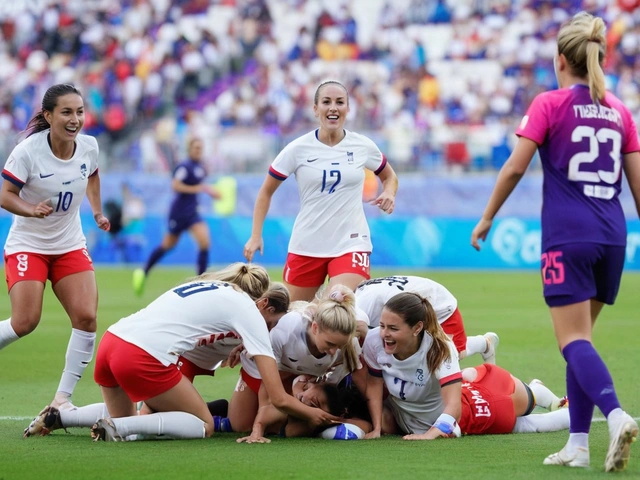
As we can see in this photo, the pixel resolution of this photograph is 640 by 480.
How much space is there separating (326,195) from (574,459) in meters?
3.80

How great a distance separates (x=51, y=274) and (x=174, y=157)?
664 inches

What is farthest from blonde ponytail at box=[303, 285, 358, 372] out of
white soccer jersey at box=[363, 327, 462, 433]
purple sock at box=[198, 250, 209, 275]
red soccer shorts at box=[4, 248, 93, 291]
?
purple sock at box=[198, 250, 209, 275]

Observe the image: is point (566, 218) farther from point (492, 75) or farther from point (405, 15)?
point (405, 15)

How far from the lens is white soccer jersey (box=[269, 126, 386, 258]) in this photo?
8.46 m

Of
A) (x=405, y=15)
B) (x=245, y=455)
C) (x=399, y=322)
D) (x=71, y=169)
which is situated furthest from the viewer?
(x=405, y=15)

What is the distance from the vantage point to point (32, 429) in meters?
6.52

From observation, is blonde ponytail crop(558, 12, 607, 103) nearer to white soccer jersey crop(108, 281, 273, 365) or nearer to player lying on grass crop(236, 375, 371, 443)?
white soccer jersey crop(108, 281, 273, 365)

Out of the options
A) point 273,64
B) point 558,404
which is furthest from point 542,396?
point 273,64

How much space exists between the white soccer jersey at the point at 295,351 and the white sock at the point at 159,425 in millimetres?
552

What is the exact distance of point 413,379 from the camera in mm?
6426

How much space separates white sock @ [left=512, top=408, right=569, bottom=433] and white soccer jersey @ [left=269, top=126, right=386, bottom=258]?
2269 mm

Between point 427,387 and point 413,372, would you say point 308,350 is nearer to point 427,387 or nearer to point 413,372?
point 413,372

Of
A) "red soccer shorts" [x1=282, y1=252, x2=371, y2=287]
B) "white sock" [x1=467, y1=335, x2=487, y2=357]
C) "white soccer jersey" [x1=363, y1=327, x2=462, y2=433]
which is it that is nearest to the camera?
"white soccer jersey" [x1=363, y1=327, x2=462, y2=433]

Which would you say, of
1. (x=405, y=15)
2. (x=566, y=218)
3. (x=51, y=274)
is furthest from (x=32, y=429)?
(x=405, y=15)
